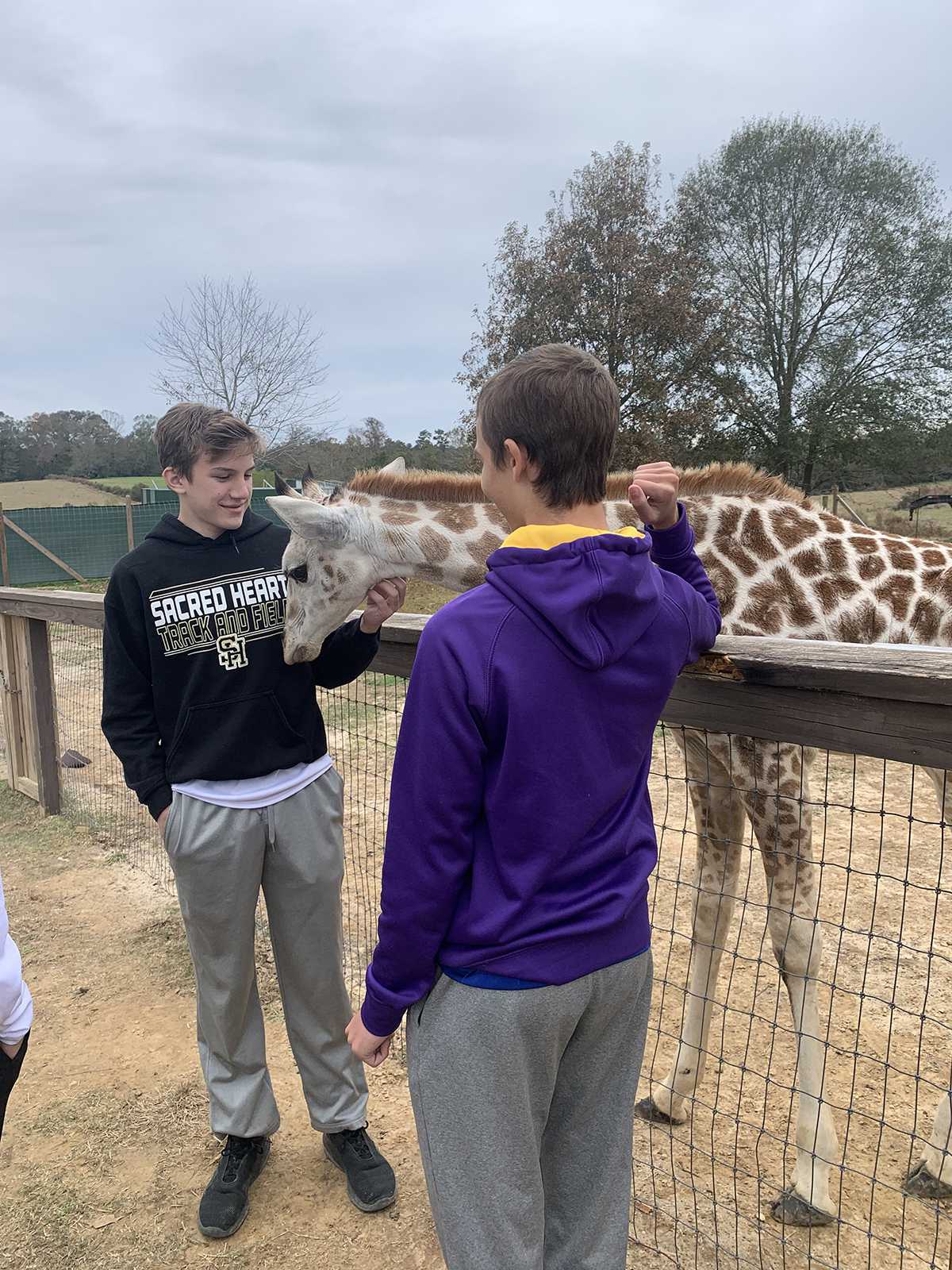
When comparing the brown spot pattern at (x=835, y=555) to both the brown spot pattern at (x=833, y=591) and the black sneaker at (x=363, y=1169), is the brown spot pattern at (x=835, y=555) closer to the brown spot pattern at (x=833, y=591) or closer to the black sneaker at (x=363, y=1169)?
the brown spot pattern at (x=833, y=591)

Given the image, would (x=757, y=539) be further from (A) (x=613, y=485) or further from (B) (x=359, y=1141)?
(B) (x=359, y=1141)

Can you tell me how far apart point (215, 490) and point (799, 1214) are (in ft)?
9.29

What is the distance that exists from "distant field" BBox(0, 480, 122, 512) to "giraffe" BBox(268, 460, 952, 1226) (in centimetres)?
3176

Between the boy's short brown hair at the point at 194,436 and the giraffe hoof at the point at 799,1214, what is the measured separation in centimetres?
284

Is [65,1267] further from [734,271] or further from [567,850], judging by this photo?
[734,271]

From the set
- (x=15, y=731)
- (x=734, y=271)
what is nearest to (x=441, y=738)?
(x=15, y=731)

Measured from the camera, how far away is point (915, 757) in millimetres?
1747

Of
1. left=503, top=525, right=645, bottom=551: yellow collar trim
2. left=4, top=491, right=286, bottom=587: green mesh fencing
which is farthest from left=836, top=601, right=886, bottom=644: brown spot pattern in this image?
left=4, top=491, right=286, bottom=587: green mesh fencing

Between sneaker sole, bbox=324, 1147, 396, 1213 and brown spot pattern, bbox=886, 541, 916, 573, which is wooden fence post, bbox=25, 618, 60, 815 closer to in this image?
sneaker sole, bbox=324, 1147, 396, 1213

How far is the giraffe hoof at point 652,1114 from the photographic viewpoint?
117 inches

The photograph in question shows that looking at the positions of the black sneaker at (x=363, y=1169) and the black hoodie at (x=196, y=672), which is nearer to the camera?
the black hoodie at (x=196, y=672)

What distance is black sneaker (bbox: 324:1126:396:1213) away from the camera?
2592 millimetres

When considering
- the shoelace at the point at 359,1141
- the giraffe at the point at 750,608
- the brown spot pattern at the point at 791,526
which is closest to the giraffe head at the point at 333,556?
the giraffe at the point at 750,608

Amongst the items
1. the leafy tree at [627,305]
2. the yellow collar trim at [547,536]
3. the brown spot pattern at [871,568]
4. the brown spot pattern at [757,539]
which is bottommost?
the brown spot pattern at [871,568]
